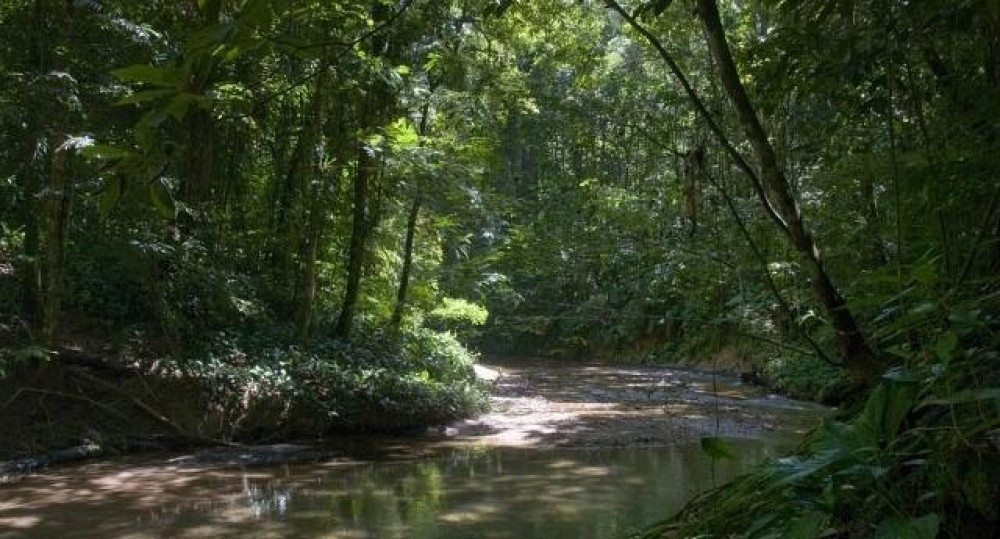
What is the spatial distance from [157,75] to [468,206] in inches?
482

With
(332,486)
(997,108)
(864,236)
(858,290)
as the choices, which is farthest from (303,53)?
(332,486)

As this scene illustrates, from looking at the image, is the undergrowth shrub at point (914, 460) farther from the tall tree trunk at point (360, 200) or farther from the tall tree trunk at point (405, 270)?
the tall tree trunk at point (405, 270)

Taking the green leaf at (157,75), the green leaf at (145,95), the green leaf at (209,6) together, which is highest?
the green leaf at (209,6)

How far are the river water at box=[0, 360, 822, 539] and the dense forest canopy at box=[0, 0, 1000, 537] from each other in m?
1.20

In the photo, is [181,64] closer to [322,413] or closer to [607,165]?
[322,413]

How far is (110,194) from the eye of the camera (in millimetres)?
1222

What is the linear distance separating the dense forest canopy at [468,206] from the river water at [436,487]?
3.95 ft

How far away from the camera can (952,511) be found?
1688mm

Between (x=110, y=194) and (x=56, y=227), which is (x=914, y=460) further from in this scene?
(x=56, y=227)

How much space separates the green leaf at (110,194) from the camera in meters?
1.21

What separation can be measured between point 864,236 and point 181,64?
4.80 metres

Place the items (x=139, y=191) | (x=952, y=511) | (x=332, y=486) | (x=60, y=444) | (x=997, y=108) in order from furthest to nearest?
(x=60, y=444), (x=332, y=486), (x=997, y=108), (x=952, y=511), (x=139, y=191)

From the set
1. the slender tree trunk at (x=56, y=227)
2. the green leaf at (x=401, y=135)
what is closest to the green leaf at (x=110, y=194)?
the slender tree trunk at (x=56, y=227)

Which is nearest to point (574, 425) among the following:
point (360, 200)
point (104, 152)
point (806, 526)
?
point (360, 200)
